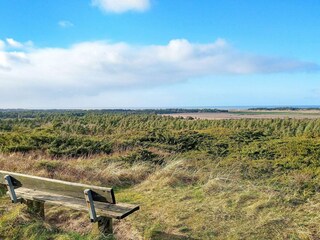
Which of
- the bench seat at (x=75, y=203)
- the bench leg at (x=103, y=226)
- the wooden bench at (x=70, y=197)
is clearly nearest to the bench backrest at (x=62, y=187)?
the wooden bench at (x=70, y=197)

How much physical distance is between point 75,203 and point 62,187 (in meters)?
0.27

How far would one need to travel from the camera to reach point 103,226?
373cm

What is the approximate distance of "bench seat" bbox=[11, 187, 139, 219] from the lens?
3.64m

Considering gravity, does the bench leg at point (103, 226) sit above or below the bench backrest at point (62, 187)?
below

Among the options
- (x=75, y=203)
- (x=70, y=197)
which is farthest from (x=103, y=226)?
(x=70, y=197)

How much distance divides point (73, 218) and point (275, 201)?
3055 mm

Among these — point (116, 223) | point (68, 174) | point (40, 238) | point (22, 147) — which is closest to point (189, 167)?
point (68, 174)

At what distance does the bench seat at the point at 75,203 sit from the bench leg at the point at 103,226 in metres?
0.12

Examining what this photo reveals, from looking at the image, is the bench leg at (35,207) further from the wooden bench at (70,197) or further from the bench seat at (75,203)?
the bench seat at (75,203)

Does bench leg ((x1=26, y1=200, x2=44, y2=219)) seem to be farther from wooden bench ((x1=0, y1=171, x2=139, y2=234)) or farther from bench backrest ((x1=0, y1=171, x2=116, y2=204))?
bench backrest ((x1=0, y1=171, x2=116, y2=204))

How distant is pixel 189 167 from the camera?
7867 mm

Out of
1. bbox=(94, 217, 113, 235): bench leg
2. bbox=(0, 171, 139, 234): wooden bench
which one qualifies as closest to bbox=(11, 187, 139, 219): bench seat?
bbox=(0, 171, 139, 234): wooden bench

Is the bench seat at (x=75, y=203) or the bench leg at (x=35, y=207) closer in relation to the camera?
the bench seat at (x=75, y=203)

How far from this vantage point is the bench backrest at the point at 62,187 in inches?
143
